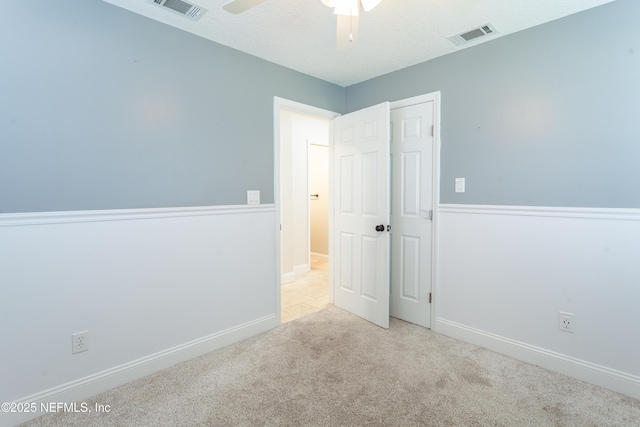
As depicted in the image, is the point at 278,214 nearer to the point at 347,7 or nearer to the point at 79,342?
the point at 79,342

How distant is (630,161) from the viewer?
1859mm

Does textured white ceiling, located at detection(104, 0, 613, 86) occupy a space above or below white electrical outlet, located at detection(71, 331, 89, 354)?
above

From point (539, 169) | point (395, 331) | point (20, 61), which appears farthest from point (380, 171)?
point (20, 61)

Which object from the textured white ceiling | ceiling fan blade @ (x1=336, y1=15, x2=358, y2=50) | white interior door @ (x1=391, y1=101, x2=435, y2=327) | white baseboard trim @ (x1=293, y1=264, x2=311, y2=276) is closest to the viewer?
ceiling fan blade @ (x1=336, y1=15, x2=358, y2=50)

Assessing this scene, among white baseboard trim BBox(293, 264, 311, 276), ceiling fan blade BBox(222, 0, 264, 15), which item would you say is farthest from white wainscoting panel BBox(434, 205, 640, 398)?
white baseboard trim BBox(293, 264, 311, 276)

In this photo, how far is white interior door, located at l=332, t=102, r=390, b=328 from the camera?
279 centimetres

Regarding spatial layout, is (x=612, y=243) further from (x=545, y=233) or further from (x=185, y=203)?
(x=185, y=203)

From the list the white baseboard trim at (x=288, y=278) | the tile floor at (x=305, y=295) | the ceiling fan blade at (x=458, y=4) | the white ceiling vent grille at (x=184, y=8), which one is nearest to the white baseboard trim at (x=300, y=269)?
the tile floor at (x=305, y=295)

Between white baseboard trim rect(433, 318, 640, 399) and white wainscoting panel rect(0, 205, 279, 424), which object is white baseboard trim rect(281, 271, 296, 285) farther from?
white baseboard trim rect(433, 318, 640, 399)

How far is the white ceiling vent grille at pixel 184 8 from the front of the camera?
1.90 meters

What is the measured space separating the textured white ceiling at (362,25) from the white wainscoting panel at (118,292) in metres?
1.32

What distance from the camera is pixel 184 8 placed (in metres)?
1.97

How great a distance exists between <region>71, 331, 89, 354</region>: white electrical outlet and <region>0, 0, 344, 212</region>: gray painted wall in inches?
30.2

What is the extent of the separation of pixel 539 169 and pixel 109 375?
126 inches
